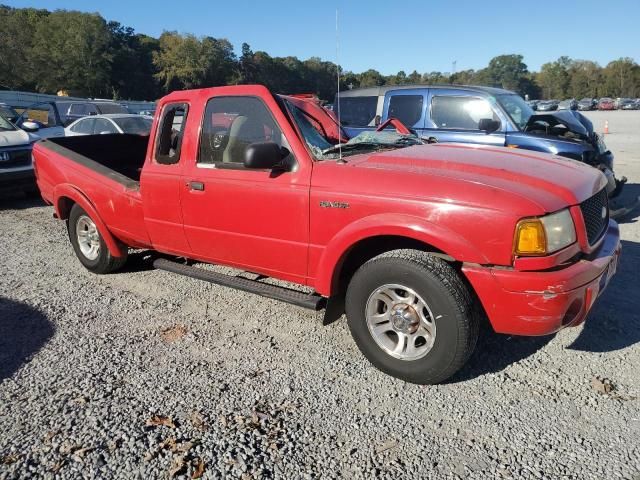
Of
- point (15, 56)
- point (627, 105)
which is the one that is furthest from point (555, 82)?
point (15, 56)

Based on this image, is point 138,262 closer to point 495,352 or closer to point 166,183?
point 166,183

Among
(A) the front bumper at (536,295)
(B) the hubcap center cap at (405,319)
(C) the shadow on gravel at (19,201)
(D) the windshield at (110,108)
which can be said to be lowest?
(C) the shadow on gravel at (19,201)

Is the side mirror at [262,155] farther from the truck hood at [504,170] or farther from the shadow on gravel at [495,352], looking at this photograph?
the shadow on gravel at [495,352]

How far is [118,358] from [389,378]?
195 cm

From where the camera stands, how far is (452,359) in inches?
114

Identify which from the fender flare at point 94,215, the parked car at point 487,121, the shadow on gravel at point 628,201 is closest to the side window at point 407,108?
the parked car at point 487,121

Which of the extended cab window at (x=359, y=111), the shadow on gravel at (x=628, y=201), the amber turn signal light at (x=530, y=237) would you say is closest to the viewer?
the amber turn signal light at (x=530, y=237)

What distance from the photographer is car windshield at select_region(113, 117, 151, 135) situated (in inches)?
460

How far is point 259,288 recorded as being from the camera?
3.73 metres

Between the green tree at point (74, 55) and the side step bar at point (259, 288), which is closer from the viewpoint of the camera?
the side step bar at point (259, 288)

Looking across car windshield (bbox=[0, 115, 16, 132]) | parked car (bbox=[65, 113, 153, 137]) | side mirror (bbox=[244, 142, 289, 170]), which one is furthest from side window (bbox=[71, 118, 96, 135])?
side mirror (bbox=[244, 142, 289, 170])

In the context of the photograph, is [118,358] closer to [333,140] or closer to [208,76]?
[333,140]

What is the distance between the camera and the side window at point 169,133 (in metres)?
4.23

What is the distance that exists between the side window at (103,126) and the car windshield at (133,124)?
17 centimetres
